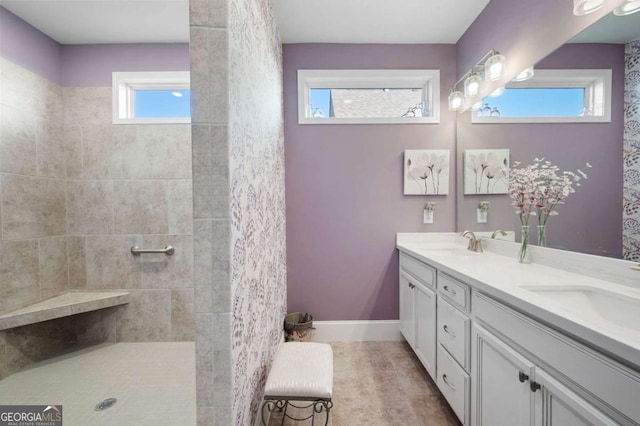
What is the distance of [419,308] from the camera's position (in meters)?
1.86

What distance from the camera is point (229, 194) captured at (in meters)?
0.87

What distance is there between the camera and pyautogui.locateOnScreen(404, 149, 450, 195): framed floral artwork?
2342 millimetres

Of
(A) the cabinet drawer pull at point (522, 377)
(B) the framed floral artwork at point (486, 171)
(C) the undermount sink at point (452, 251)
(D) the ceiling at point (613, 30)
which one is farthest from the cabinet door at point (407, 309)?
(D) the ceiling at point (613, 30)

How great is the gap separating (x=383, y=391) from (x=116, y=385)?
1818 mm

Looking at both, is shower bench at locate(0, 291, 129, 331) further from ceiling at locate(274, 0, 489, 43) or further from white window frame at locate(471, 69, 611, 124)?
white window frame at locate(471, 69, 611, 124)

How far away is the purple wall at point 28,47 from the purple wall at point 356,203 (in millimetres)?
1980

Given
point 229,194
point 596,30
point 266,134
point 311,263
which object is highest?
point 596,30

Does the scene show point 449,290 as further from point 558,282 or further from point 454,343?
point 558,282

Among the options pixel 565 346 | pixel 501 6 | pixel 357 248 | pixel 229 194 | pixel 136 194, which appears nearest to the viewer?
pixel 565 346

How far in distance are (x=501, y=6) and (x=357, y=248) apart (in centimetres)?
212

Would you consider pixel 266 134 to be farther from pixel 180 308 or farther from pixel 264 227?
pixel 180 308

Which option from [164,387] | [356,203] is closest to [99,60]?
→ [356,203]

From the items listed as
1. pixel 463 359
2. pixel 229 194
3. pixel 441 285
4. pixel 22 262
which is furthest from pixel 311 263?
pixel 22 262

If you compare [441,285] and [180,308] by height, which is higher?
[441,285]
